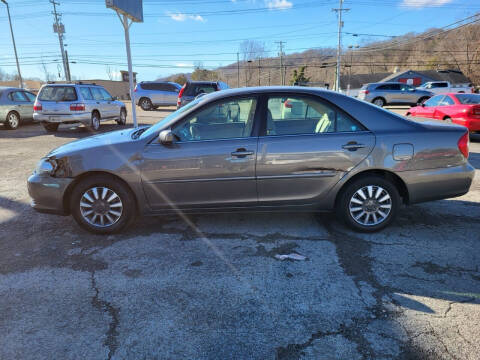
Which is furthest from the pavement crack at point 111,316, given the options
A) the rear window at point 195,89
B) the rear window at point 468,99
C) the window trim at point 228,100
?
the rear window at point 195,89

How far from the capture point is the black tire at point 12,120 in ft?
42.4

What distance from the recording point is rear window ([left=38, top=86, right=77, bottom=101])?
11133 mm

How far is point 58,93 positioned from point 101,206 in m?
9.58

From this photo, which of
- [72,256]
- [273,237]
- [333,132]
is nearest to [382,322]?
[273,237]

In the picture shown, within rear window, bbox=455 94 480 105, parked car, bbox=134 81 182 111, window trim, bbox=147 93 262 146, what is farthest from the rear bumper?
parked car, bbox=134 81 182 111

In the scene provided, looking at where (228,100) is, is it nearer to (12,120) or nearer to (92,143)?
(92,143)

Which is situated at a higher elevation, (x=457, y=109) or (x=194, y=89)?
(x=194, y=89)

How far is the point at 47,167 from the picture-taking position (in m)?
3.55

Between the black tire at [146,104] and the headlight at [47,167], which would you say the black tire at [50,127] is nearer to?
the headlight at [47,167]

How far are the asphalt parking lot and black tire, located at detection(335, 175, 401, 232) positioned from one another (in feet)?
0.48

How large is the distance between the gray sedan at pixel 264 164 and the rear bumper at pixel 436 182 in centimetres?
1

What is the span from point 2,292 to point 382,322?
2.99 m

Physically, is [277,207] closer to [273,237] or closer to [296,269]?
[273,237]

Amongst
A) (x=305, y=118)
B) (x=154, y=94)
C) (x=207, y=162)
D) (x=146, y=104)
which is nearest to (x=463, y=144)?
(x=305, y=118)
